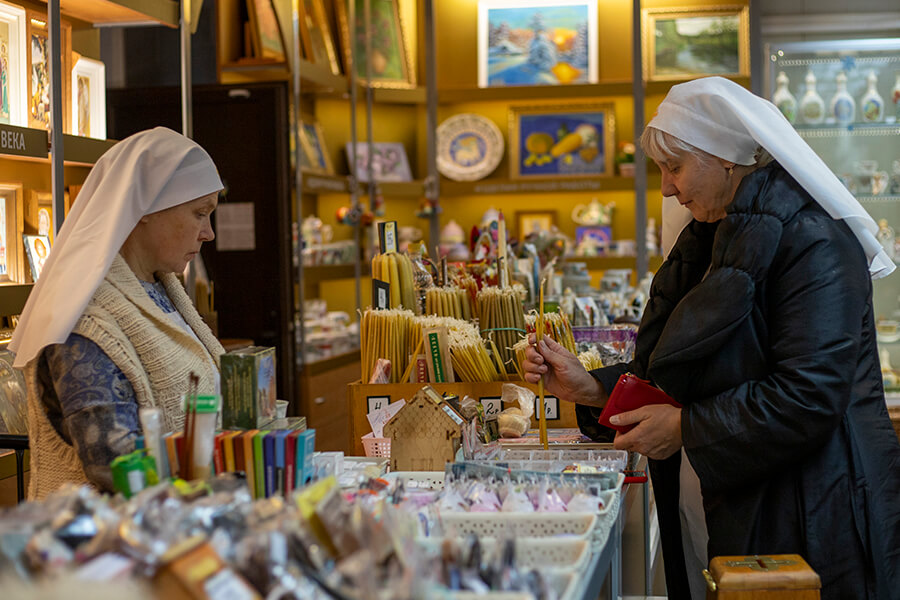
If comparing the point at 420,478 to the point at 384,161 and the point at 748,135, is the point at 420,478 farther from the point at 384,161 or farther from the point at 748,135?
the point at 384,161

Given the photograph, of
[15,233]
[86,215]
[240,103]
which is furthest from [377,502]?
[240,103]

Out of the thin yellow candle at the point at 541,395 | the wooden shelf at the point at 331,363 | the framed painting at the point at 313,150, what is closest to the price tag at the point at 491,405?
the thin yellow candle at the point at 541,395

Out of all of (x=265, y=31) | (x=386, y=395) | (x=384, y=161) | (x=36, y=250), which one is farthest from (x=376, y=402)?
(x=384, y=161)

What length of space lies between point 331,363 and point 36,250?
10.8 ft

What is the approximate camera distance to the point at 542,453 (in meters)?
2.30

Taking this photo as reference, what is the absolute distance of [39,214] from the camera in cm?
325

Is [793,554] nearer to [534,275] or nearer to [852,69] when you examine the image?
[534,275]

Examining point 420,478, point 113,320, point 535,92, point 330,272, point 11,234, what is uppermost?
point 535,92

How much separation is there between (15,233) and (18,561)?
235cm

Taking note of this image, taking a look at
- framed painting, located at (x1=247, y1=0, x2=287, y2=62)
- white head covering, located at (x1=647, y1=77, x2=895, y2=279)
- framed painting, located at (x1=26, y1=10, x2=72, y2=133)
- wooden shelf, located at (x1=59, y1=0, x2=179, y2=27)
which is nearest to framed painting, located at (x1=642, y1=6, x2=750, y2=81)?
framed painting, located at (x1=247, y1=0, x2=287, y2=62)

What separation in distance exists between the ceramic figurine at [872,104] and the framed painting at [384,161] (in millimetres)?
3395

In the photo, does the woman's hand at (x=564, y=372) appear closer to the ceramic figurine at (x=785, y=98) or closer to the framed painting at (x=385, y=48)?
the ceramic figurine at (x=785, y=98)

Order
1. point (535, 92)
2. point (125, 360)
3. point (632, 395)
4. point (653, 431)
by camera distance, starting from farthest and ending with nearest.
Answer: point (535, 92)
point (632, 395)
point (653, 431)
point (125, 360)

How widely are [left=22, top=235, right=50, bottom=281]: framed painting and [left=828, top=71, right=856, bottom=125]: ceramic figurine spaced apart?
479 cm
